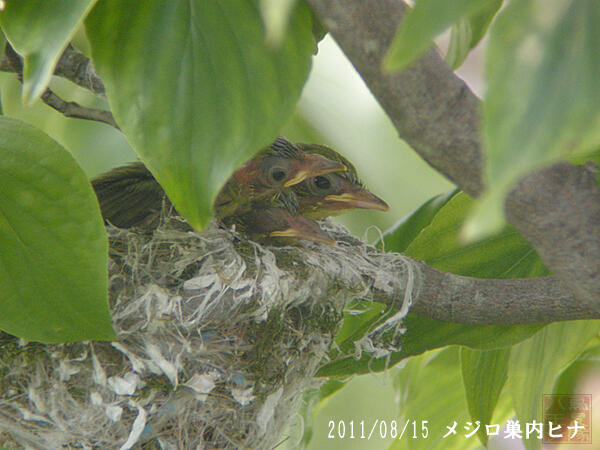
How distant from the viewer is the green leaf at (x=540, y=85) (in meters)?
0.29

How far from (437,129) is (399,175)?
1.28 meters

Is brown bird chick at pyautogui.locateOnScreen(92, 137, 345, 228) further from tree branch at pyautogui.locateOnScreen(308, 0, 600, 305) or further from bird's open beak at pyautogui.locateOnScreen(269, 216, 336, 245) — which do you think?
tree branch at pyautogui.locateOnScreen(308, 0, 600, 305)

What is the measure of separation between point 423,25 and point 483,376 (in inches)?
31.7

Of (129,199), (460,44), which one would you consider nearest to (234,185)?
(129,199)

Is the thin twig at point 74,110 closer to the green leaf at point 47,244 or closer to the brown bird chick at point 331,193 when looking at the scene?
the green leaf at point 47,244

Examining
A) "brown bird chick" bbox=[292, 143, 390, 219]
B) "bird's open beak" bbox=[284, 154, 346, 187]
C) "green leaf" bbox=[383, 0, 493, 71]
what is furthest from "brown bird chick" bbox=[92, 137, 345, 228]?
"green leaf" bbox=[383, 0, 493, 71]

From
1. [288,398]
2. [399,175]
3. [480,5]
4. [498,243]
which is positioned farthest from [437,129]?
[399,175]

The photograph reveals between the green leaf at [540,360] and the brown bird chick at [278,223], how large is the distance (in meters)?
0.36

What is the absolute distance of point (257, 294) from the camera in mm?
836

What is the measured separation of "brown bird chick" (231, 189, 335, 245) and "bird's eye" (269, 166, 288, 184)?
0.03 m

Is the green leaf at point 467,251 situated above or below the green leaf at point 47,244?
above

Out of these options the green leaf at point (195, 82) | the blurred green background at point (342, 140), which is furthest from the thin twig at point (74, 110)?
the blurred green background at point (342, 140)

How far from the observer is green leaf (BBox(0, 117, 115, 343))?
63cm

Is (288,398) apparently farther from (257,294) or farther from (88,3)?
(88,3)
